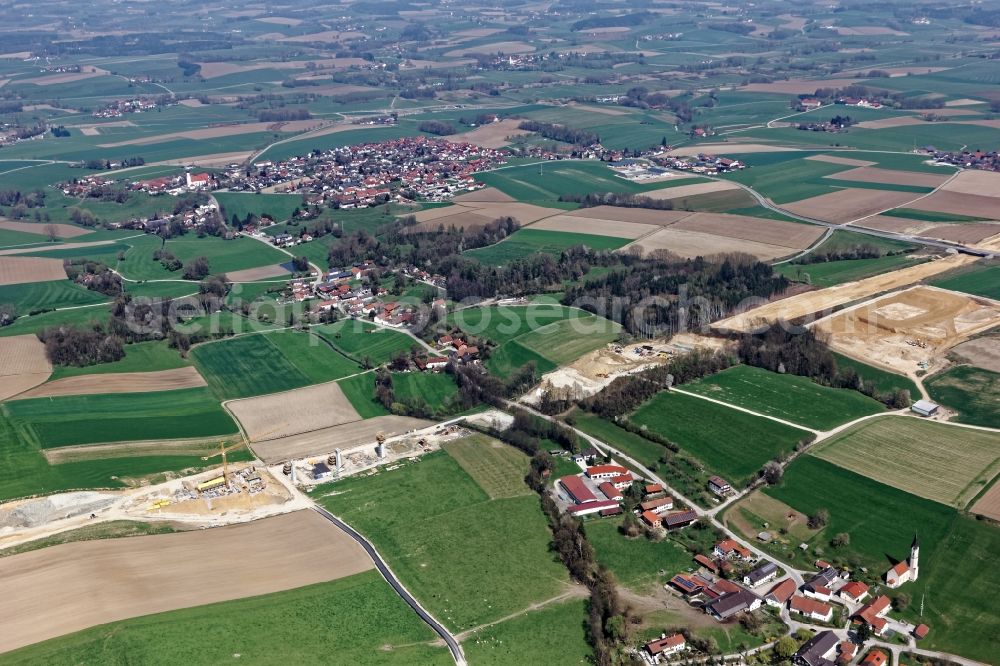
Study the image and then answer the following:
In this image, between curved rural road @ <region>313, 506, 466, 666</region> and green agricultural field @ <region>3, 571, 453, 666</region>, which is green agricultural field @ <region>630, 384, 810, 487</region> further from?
green agricultural field @ <region>3, 571, 453, 666</region>

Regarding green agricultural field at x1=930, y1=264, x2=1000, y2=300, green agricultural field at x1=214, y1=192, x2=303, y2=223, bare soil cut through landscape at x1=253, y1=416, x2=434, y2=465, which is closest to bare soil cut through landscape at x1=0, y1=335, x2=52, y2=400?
bare soil cut through landscape at x1=253, y1=416, x2=434, y2=465

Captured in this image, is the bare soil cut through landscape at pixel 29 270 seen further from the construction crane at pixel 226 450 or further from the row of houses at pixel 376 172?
the construction crane at pixel 226 450

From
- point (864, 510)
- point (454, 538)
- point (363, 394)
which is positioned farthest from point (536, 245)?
point (864, 510)

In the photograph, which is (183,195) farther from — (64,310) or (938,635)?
(938,635)

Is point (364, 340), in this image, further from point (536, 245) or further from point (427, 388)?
point (536, 245)

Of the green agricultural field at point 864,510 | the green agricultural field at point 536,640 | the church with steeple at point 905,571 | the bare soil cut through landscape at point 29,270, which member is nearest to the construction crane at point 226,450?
the green agricultural field at point 536,640

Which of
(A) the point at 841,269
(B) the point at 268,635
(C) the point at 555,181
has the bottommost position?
(C) the point at 555,181
